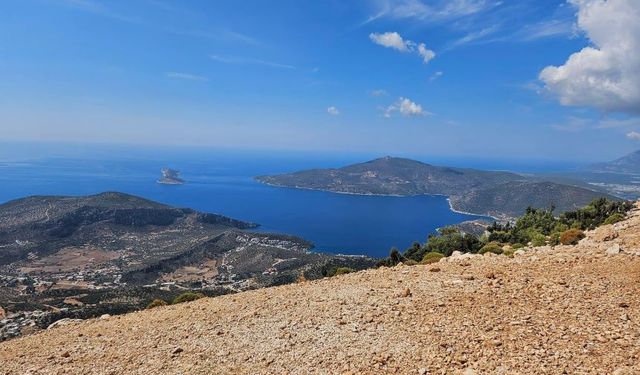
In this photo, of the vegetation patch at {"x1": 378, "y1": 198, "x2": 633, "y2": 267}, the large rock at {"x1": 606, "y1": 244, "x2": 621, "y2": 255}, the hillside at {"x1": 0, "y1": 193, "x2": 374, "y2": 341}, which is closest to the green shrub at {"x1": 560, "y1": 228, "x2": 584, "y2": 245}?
the large rock at {"x1": 606, "y1": 244, "x2": 621, "y2": 255}

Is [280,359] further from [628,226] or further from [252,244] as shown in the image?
[252,244]

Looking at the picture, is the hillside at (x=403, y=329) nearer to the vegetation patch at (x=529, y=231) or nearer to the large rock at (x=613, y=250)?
the large rock at (x=613, y=250)

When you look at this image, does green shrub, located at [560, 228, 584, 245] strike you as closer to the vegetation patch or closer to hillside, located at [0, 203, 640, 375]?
hillside, located at [0, 203, 640, 375]

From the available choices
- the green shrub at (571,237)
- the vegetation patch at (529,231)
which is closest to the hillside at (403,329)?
the green shrub at (571,237)

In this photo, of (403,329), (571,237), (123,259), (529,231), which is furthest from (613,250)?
(123,259)

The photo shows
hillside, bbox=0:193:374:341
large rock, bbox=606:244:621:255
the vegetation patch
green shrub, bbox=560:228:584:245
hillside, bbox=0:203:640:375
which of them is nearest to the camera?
hillside, bbox=0:203:640:375

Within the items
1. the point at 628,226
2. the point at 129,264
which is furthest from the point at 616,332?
the point at 129,264

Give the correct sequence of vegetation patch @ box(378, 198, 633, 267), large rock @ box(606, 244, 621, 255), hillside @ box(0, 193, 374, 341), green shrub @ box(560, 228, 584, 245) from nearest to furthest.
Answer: large rock @ box(606, 244, 621, 255) < green shrub @ box(560, 228, 584, 245) < vegetation patch @ box(378, 198, 633, 267) < hillside @ box(0, 193, 374, 341)
